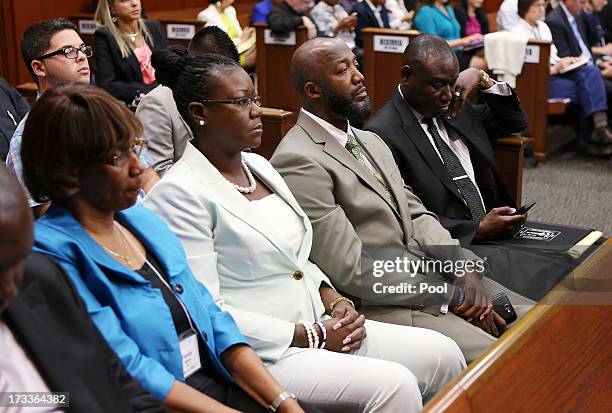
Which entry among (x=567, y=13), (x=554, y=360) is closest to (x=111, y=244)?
(x=554, y=360)

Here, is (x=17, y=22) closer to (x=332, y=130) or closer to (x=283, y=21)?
(x=283, y=21)

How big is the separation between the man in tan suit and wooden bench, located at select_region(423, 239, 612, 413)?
0.43 meters

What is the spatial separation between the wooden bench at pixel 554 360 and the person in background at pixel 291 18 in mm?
4386

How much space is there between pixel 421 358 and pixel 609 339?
1.49 feet

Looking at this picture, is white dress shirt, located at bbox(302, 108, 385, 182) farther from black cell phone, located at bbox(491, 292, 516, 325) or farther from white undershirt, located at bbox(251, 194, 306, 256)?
black cell phone, located at bbox(491, 292, 516, 325)

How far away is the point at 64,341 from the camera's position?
141 cm

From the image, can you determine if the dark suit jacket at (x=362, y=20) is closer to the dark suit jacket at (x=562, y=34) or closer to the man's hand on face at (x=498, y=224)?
the dark suit jacket at (x=562, y=34)

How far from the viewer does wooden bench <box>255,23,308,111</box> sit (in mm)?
6348

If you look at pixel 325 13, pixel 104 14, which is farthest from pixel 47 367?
pixel 325 13

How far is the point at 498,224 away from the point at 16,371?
6.16ft

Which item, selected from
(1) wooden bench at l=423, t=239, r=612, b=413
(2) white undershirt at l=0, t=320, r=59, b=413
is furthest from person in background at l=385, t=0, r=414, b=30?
(2) white undershirt at l=0, t=320, r=59, b=413

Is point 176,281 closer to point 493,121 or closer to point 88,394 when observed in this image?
point 88,394

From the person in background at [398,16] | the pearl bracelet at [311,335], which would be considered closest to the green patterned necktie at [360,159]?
the pearl bracelet at [311,335]

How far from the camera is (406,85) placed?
3.07 meters
